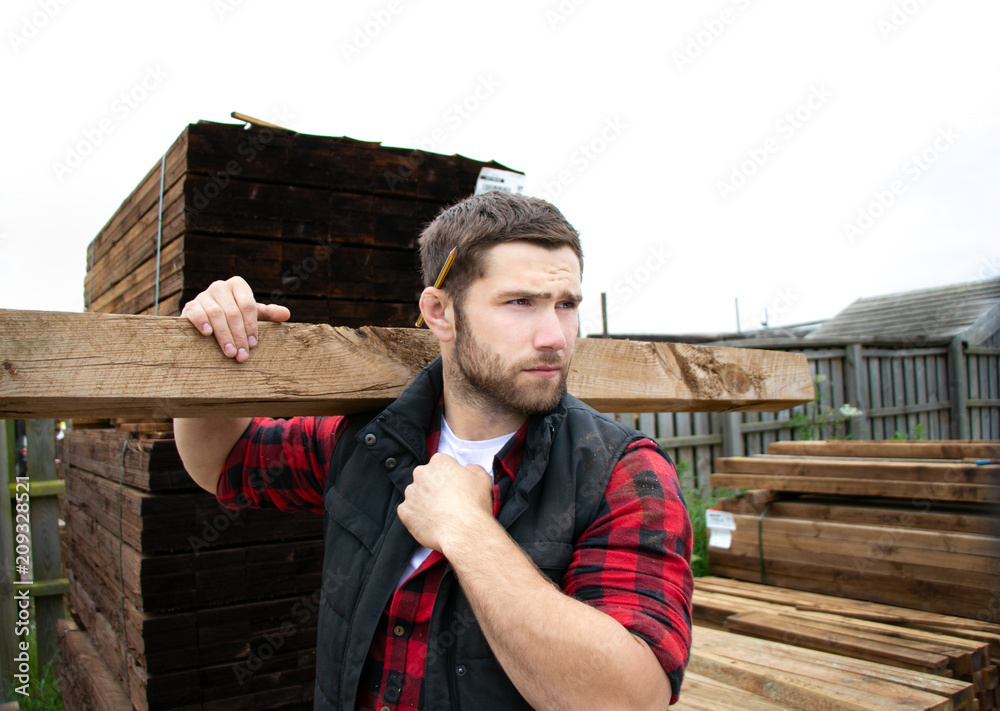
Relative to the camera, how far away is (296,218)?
8.78ft

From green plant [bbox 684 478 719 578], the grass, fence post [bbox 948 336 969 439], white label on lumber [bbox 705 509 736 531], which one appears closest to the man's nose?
white label on lumber [bbox 705 509 736 531]

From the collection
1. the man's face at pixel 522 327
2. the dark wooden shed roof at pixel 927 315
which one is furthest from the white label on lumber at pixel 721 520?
the dark wooden shed roof at pixel 927 315

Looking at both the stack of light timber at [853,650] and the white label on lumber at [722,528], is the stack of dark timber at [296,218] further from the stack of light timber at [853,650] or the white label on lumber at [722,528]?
Result: the white label on lumber at [722,528]

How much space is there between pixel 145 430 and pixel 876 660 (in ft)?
10.7

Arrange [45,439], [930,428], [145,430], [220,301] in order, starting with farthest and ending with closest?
1. [930,428]
2. [45,439]
3. [145,430]
4. [220,301]

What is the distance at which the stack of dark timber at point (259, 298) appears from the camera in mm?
2484

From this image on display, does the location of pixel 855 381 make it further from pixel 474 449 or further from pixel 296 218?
pixel 474 449

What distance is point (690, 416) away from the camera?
25.7ft

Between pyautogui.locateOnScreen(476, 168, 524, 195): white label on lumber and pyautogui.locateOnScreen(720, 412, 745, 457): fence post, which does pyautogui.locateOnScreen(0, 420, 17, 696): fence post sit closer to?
pyautogui.locateOnScreen(476, 168, 524, 195): white label on lumber

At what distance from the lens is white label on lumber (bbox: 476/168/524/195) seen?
279 centimetres

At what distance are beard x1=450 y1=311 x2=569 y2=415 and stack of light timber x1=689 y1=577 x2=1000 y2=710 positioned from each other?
69.1 inches

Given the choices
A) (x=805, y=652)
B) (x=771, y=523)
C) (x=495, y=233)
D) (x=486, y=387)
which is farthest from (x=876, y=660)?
(x=495, y=233)

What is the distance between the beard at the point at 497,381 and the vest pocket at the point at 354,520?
16.1 inches

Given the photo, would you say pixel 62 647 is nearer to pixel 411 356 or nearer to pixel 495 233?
pixel 411 356
